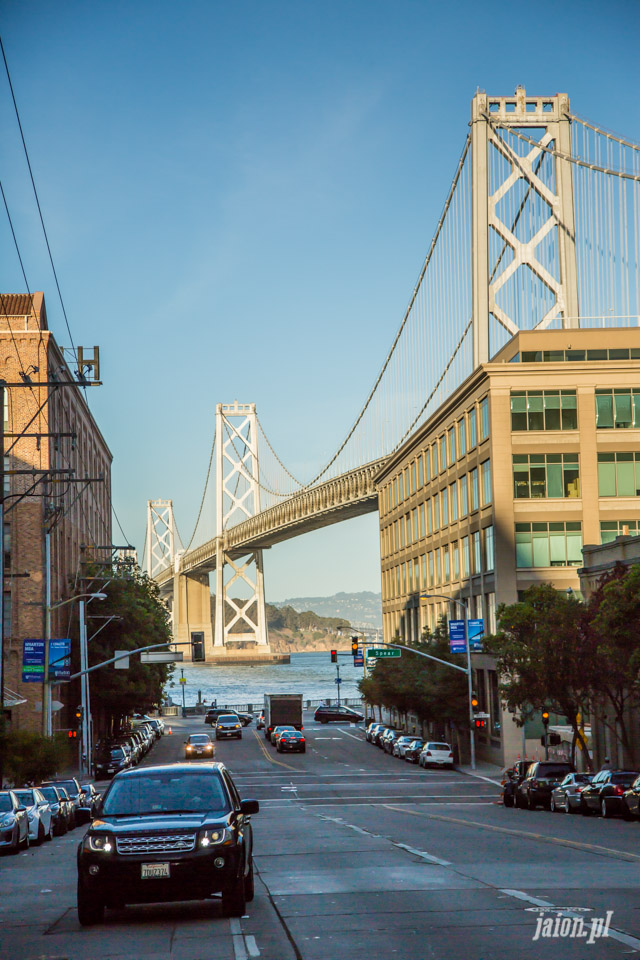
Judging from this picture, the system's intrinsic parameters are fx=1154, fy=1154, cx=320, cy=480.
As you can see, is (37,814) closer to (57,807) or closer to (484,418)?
(57,807)

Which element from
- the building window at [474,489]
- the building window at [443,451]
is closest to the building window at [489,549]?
the building window at [474,489]

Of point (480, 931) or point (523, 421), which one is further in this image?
point (523, 421)

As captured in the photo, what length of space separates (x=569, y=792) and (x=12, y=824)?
657 inches

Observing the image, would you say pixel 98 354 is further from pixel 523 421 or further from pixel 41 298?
pixel 523 421

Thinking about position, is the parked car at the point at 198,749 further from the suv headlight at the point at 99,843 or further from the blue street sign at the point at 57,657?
the suv headlight at the point at 99,843

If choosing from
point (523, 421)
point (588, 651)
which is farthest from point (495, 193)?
point (588, 651)

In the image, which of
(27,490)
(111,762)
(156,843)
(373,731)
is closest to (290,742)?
(373,731)

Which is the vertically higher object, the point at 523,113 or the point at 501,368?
the point at 523,113

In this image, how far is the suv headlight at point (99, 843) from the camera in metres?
11.5

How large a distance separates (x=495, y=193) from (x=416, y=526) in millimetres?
31166

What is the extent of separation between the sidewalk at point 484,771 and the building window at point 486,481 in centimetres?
1433

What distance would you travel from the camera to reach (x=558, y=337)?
63.6m

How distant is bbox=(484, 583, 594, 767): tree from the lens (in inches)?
1679

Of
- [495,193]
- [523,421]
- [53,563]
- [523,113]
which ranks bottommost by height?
[53,563]
